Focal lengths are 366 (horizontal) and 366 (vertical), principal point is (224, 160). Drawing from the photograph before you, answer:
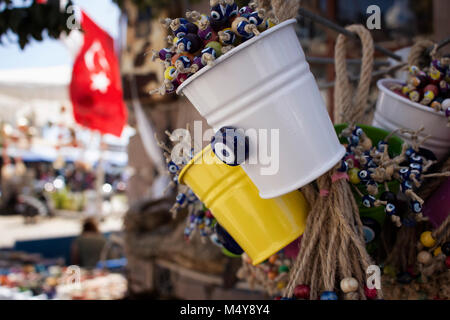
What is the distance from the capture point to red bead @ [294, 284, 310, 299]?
48cm

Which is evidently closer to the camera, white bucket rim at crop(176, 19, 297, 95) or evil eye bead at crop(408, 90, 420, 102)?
white bucket rim at crop(176, 19, 297, 95)

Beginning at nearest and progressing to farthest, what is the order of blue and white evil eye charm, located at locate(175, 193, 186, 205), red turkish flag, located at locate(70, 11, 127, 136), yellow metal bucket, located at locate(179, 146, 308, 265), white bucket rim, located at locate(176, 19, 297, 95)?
1. white bucket rim, located at locate(176, 19, 297, 95)
2. yellow metal bucket, located at locate(179, 146, 308, 265)
3. blue and white evil eye charm, located at locate(175, 193, 186, 205)
4. red turkish flag, located at locate(70, 11, 127, 136)

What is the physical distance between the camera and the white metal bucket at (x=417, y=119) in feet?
1.91

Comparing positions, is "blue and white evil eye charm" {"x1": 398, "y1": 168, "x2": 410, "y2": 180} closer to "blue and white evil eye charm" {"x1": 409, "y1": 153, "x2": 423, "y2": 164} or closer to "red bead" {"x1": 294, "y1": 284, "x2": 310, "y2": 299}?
"blue and white evil eye charm" {"x1": 409, "y1": 153, "x2": 423, "y2": 164}

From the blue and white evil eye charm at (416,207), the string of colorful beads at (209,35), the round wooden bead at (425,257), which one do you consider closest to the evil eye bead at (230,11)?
the string of colorful beads at (209,35)

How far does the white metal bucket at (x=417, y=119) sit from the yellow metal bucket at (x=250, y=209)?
236 mm

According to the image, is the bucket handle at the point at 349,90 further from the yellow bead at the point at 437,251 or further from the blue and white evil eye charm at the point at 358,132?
the yellow bead at the point at 437,251

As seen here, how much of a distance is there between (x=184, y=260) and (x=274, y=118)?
1453mm

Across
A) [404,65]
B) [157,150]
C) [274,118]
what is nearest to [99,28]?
[157,150]

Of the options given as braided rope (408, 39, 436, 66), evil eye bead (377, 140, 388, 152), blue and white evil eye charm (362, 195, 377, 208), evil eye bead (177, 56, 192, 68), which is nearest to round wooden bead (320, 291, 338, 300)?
blue and white evil eye charm (362, 195, 377, 208)

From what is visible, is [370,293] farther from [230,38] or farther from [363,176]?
[230,38]

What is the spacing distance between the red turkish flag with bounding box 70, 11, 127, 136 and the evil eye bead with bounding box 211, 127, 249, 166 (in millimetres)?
2186

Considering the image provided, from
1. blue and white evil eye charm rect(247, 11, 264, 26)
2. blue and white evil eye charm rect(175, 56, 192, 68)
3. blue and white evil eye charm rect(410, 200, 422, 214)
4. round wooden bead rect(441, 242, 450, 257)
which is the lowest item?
round wooden bead rect(441, 242, 450, 257)

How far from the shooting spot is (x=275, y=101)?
0.44 m
